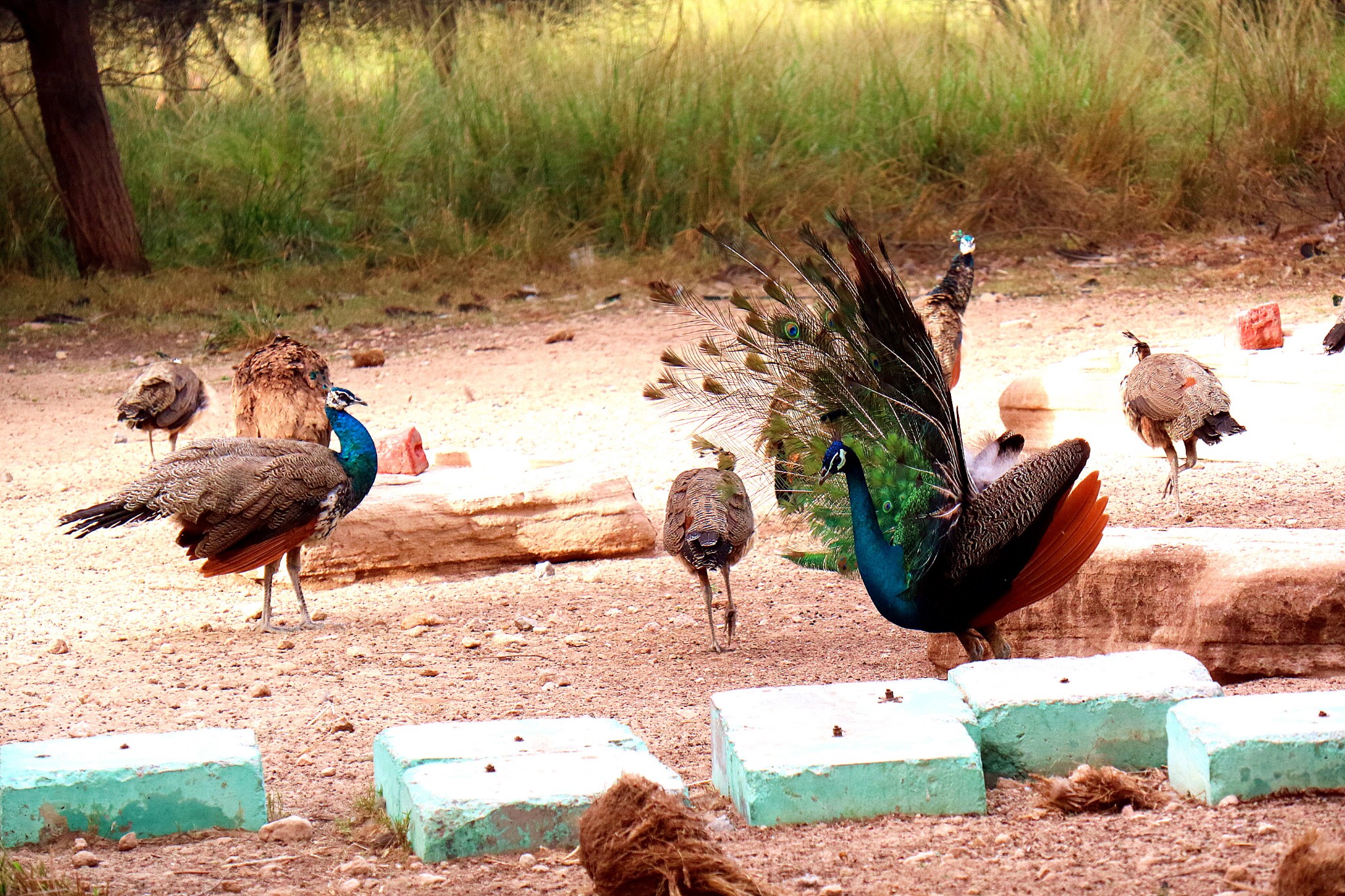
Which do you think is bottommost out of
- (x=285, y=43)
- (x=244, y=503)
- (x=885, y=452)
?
(x=244, y=503)

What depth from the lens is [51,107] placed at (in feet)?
41.3

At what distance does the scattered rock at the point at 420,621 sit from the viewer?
226 inches

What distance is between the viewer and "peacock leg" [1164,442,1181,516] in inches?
261

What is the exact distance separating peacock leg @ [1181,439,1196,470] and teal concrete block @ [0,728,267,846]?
15.3 ft

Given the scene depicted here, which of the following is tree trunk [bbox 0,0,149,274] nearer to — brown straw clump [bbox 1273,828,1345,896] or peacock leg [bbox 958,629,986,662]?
peacock leg [bbox 958,629,986,662]

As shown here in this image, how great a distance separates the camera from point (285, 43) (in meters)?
15.4

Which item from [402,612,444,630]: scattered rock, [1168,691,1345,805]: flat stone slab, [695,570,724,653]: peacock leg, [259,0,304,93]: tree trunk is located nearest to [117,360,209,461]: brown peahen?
[402,612,444,630]: scattered rock

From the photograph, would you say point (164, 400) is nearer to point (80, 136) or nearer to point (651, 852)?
point (80, 136)

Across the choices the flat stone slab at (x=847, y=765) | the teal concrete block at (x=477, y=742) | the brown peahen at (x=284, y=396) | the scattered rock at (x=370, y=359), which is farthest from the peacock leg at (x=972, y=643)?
the scattered rock at (x=370, y=359)

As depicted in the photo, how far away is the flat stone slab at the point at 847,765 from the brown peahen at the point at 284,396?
151 inches

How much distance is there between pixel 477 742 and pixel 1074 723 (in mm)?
1483

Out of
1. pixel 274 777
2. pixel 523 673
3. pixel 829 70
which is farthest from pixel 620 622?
pixel 829 70

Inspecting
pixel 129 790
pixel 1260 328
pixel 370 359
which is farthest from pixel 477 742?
pixel 370 359

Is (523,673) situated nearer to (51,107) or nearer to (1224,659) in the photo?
(1224,659)
